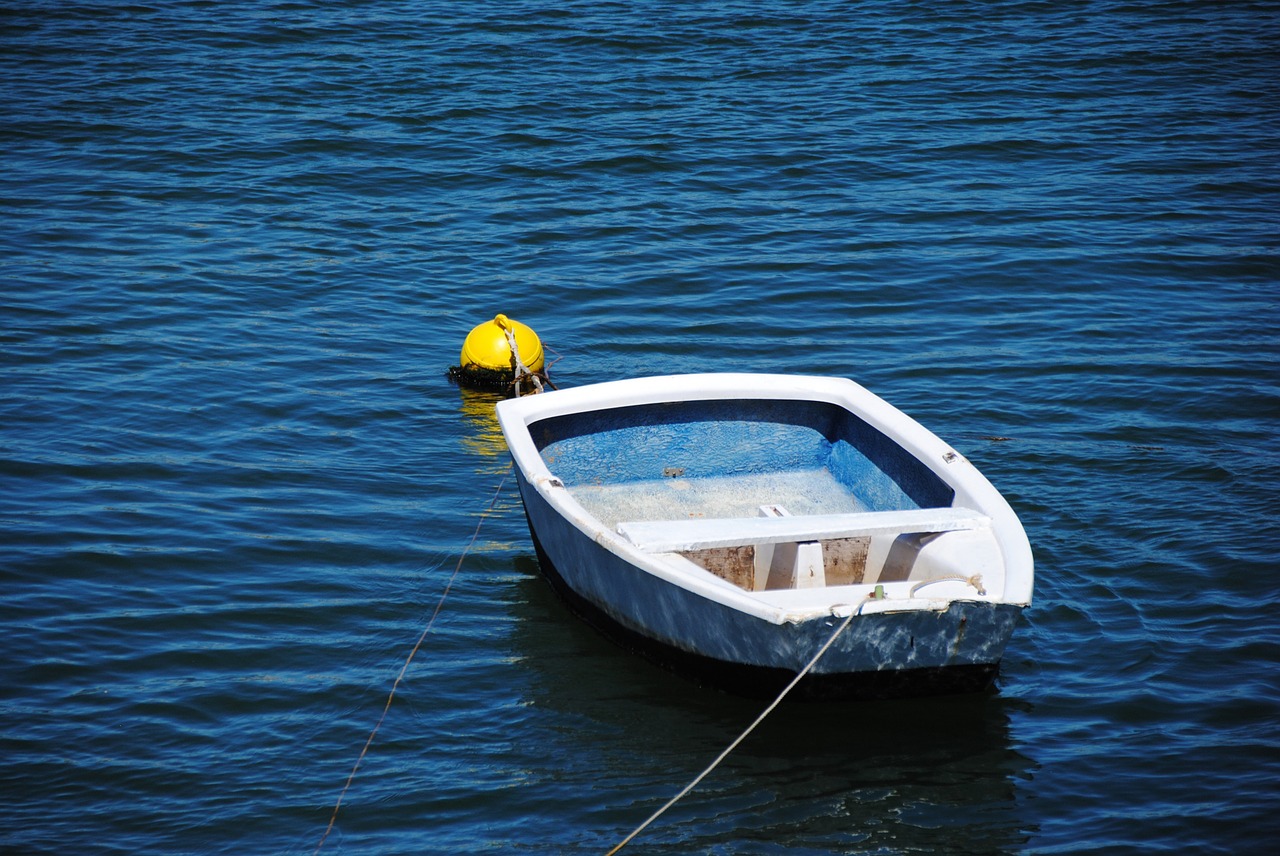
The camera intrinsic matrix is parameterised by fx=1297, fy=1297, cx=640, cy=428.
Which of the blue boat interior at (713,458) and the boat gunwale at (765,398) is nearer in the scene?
the boat gunwale at (765,398)

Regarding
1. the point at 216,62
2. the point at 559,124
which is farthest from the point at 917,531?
the point at 216,62

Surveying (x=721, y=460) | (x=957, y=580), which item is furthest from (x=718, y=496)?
(x=957, y=580)

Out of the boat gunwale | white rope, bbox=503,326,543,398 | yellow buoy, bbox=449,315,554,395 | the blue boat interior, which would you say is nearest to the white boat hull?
the boat gunwale

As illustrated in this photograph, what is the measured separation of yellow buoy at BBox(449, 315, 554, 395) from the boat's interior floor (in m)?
2.17

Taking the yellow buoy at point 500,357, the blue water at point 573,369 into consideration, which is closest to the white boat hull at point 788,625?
the blue water at point 573,369

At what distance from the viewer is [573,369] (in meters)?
9.93

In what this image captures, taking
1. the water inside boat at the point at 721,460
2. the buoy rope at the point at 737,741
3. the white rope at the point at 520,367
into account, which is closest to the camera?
the buoy rope at the point at 737,741

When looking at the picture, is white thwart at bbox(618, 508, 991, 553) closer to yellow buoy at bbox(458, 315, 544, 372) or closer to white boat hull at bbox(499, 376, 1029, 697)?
white boat hull at bbox(499, 376, 1029, 697)

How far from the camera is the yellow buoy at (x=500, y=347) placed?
9469 mm

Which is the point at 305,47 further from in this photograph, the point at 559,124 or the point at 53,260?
the point at 53,260

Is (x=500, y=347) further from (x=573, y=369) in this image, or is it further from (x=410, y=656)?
(x=410, y=656)

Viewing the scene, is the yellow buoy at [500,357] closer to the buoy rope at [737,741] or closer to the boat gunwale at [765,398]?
the boat gunwale at [765,398]

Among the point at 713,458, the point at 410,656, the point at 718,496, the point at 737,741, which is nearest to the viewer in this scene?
the point at 737,741

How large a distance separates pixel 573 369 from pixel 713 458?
8.71ft
